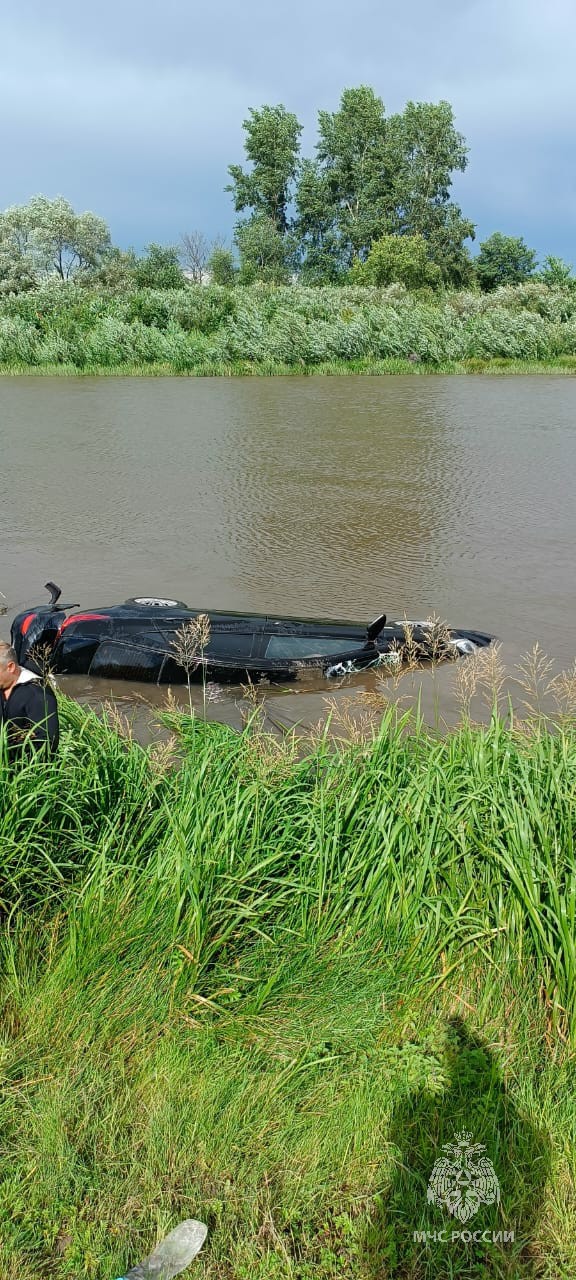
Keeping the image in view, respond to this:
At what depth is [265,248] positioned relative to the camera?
7406 centimetres

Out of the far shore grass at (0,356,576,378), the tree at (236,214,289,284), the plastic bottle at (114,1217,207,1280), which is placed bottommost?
the plastic bottle at (114,1217,207,1280)

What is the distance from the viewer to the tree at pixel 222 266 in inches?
2795

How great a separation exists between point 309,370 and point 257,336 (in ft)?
7.91

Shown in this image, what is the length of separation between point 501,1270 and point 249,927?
1.55 meters

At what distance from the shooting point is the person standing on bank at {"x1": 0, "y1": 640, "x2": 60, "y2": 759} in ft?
15.4

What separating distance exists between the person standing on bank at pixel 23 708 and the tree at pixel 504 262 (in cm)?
7045

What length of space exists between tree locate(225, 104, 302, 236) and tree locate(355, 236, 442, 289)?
58.9 feet

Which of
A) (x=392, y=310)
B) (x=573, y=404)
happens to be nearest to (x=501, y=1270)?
(x=573, y=404)

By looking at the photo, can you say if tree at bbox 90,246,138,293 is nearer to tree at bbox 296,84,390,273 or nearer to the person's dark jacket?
tree at bbox 296,84,390,273

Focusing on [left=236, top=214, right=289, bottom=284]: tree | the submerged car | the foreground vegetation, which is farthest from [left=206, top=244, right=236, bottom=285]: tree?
the submerged car

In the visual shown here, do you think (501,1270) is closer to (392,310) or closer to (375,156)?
(392,310)

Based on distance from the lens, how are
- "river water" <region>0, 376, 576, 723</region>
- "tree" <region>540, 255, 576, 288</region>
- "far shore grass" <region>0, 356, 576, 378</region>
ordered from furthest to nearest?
1. "tree" <region>540, 255, 576, 288</region>
2. "far shore grass" <region>0, 356, 576, 378</region>
3. "river water" <region>0, 376, 576, 723</region>

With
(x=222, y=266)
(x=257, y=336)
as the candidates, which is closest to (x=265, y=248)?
(x=222, y=266)

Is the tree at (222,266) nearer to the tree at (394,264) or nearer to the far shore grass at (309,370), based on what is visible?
the tree at (394,264)
